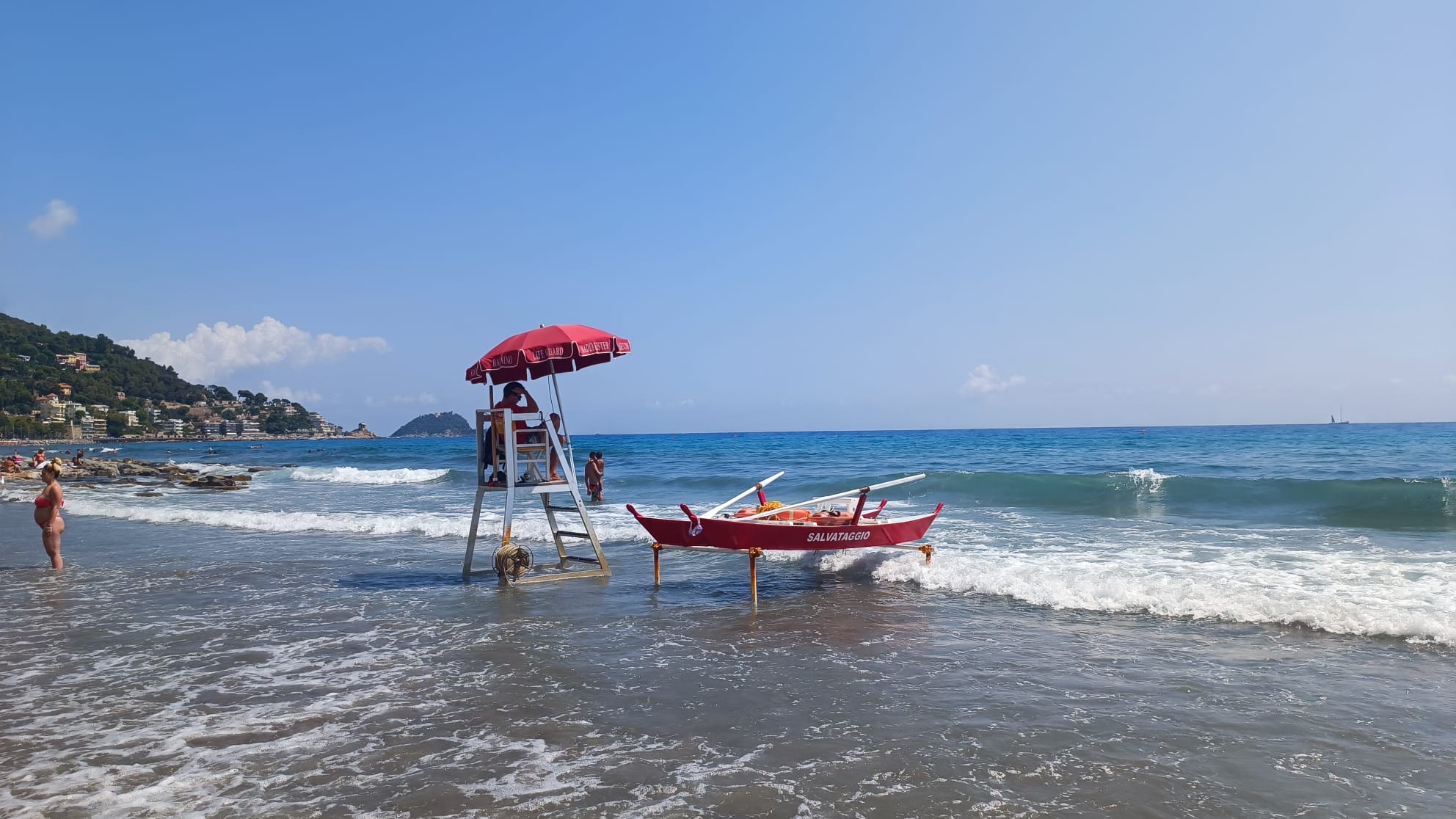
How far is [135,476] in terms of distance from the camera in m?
42.5

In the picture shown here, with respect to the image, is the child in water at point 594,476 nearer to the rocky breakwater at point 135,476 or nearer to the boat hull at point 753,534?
the boat hull at point 753,534

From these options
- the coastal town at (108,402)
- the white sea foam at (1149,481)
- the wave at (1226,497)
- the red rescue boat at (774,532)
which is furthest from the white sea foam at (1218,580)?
the coastal town at (108,402)

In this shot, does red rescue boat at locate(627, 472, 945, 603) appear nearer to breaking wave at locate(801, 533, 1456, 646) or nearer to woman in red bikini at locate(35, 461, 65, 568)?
breaking wave at locate(801, 533, 1456, 646)

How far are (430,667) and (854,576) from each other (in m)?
6.70

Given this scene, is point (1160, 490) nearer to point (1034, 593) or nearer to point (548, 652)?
point (1034, 593)

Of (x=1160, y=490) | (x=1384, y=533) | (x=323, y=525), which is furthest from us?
(x=1160, y=490)

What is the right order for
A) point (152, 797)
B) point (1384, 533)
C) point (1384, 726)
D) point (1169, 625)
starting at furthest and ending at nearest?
point (1384, 533), point (1169, 625), point (1384, 726), point (152, 797)

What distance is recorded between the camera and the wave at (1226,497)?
18703 millimetres

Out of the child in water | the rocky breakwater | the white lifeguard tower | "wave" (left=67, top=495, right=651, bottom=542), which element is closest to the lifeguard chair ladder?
the white lifeguard tower

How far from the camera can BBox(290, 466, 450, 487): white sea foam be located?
4006 cm

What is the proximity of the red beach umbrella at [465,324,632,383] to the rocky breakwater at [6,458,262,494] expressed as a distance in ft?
100

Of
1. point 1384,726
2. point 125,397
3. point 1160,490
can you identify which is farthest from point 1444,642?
point 125,397

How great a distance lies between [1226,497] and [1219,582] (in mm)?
14600

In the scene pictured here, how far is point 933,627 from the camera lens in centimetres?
878
